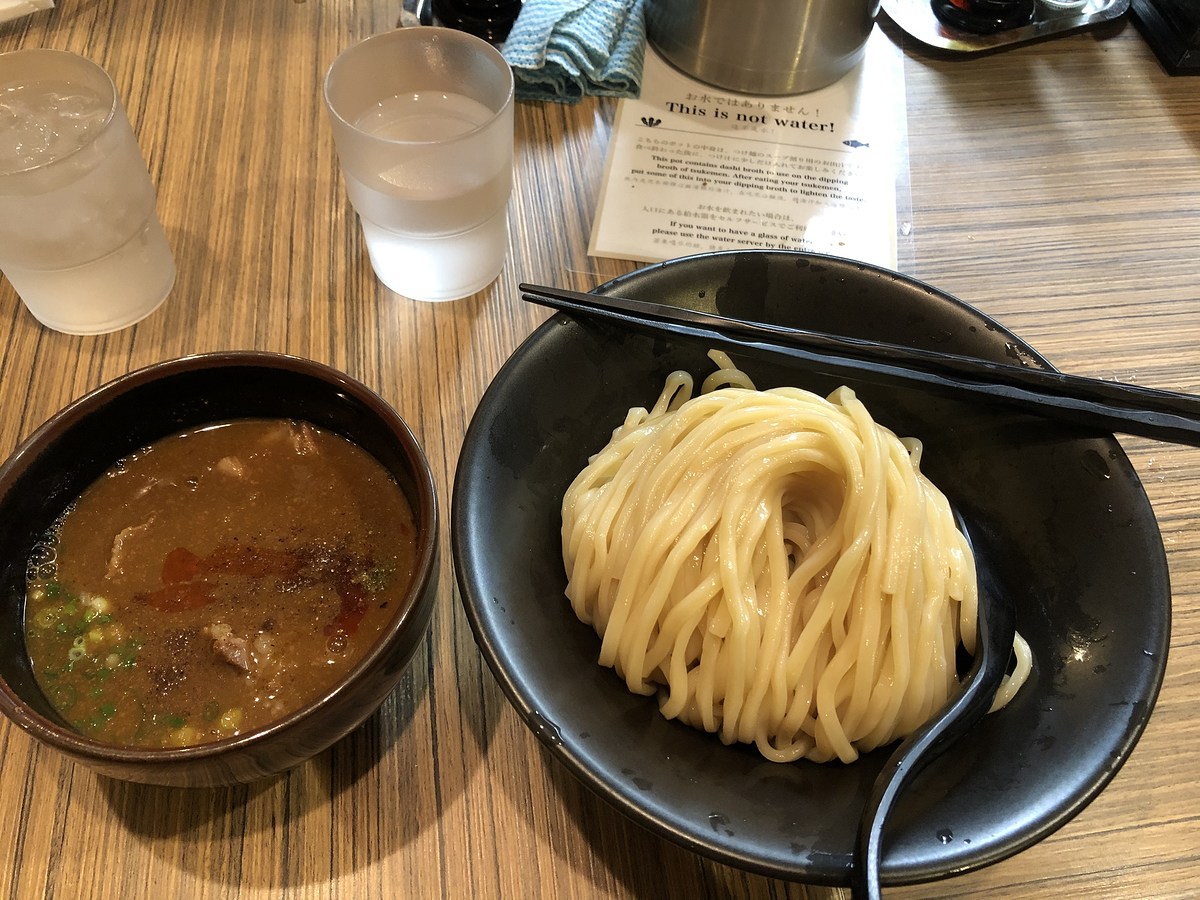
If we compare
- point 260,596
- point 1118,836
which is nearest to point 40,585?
point 260,596

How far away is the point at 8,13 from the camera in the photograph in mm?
1859

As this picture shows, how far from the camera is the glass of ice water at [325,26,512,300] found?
52.2 inches

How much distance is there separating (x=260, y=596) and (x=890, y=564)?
721 millimetres

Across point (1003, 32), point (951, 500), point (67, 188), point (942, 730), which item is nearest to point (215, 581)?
point (67, 188)

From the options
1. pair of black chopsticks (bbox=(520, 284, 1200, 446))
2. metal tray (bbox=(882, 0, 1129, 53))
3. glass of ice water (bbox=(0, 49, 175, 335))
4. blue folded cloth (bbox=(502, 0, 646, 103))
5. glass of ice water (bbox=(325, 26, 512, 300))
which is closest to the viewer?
pair of black chopsticks (bbox=(520, 284, 1200, 446))

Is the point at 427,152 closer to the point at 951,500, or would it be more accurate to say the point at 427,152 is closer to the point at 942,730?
the point at 951,500

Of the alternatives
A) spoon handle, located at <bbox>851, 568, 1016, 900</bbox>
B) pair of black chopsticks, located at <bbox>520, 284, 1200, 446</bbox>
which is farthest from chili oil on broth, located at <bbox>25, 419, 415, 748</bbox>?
spoon handle, located at <bbox>851, 568, 1016, 900</bbox>

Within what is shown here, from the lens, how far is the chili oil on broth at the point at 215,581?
0.92 m

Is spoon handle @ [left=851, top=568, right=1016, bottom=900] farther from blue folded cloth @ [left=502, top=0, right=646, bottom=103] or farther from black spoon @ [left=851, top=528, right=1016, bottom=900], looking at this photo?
blue folded cloth @ [left=502, top=0, right=646, bottom=103]

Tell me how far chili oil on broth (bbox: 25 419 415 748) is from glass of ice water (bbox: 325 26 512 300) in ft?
1.46

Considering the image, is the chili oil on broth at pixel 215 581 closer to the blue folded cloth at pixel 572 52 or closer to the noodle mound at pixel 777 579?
the noodle mound at pixel 777 579

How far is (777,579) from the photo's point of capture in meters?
1.03

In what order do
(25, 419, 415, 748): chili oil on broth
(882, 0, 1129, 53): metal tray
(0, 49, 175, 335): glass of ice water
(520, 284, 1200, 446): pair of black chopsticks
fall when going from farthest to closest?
(882, 0, 1129, 53): metal tray → (0, 49, 175, 335): glass of ice water → (520, 284, 1200, 446): pair of black chopsticks → (25, 419, 415, 748): chili oil on broth

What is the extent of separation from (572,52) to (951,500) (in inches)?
46.6
